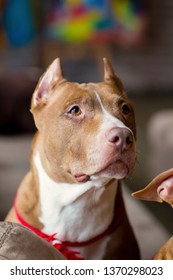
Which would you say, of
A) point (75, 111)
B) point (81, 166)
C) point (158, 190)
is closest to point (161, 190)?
point (158, 190)

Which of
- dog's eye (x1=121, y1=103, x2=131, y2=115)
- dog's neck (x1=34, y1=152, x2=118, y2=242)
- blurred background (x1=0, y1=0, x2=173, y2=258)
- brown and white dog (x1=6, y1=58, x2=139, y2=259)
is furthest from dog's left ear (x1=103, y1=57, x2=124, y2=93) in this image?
blurred background (x1=0, y1=0, x2=173, y2=258)

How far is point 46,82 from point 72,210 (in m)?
0.38

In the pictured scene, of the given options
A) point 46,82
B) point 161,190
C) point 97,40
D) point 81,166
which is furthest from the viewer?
point 97,40

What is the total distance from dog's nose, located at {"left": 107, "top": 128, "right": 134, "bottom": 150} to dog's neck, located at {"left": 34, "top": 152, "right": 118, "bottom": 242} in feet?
0.93

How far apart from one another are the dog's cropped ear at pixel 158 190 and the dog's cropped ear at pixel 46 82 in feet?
1.53

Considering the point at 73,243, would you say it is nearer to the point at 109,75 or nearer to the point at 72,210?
the point at 72,210

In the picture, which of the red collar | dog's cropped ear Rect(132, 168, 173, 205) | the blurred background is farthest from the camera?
the blurred background

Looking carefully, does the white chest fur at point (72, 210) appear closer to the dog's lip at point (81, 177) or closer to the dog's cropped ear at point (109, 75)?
the dog's lip at point (81, 177)

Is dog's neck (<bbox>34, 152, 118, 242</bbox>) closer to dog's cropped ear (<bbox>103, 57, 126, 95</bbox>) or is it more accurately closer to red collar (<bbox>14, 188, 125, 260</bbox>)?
red collar (<bbox>14, 188, 125, 260</bbox>)

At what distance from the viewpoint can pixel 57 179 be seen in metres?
1.72

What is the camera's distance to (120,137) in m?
1.44

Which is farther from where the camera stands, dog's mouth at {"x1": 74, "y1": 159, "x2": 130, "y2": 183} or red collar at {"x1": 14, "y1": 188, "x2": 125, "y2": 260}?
red collar at {"x1": 14, "y1": 188, "x2": 125, "y2": 260}

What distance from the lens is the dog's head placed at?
4.84 feet
